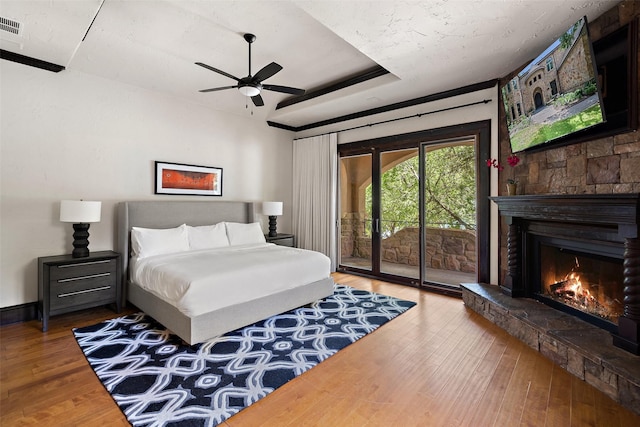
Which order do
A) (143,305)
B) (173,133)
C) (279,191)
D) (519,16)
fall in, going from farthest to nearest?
(279,191)
(173,133)
(143,305)
(519,16)

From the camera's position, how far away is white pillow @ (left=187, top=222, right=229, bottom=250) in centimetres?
420

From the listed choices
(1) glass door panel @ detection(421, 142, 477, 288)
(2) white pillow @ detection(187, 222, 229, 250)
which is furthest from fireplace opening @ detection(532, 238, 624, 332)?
(2) white pillow @ detection(187, 222, 229, 250)

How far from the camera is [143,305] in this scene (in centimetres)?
335

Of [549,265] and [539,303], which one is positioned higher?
[549,265]

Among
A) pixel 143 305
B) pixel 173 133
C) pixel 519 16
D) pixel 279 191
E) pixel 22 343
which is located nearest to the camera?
pixel 519 16

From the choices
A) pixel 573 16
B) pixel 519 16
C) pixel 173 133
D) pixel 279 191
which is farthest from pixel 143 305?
pixel 573 16

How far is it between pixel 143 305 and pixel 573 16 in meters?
4.98

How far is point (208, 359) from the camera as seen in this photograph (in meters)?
2.50

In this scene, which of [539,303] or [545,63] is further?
[539,303]

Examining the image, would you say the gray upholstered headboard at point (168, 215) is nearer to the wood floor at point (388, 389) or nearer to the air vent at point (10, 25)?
the wood floor at point (388, 389)

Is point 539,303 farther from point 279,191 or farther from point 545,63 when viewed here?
point 279,191

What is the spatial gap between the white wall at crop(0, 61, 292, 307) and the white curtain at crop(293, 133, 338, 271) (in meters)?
1.70

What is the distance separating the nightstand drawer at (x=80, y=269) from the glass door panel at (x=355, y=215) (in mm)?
3770

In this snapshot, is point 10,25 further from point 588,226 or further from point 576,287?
point 576,287
